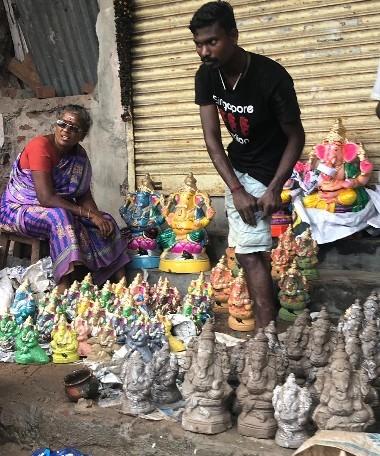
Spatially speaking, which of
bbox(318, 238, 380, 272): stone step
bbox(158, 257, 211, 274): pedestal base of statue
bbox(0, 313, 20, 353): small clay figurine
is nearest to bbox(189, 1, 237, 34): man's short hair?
bbox(0, 313, 20, 353): small clay figurine

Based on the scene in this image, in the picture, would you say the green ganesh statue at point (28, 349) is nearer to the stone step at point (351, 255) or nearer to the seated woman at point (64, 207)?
the seated woman at point (64, 207)

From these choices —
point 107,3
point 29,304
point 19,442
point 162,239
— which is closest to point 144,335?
point 19,442

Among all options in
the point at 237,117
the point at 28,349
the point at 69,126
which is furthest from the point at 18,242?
the point at 237,117

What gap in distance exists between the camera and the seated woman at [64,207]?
482cm

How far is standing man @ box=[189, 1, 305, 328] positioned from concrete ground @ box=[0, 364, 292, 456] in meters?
1.08

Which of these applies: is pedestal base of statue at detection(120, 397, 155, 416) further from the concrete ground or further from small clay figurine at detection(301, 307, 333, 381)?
small clay figurine at detection(301, 307, 333, 381)

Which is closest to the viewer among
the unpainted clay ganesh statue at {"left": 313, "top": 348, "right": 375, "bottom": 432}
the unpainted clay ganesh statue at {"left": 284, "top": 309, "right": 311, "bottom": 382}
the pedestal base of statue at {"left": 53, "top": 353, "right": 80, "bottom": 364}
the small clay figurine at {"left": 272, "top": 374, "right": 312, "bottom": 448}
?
the unpainted clay ganesh statue at {"left": 313, "top": 348, "right": 375, "bottom": 432}

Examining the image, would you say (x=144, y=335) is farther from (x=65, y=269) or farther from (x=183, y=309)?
(x=65, y=269)

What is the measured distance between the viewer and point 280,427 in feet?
8.34

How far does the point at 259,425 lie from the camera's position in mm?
2590

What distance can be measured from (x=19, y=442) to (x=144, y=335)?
0.81 meters

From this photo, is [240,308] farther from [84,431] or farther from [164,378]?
[84,431]

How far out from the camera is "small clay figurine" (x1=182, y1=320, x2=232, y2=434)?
2.64 meters

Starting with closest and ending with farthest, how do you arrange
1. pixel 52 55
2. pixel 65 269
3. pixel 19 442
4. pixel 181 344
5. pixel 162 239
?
pixel 19 442 → pixel 181 344 → pixel 65 269 → pixel 162 239 → pixel 52 55
